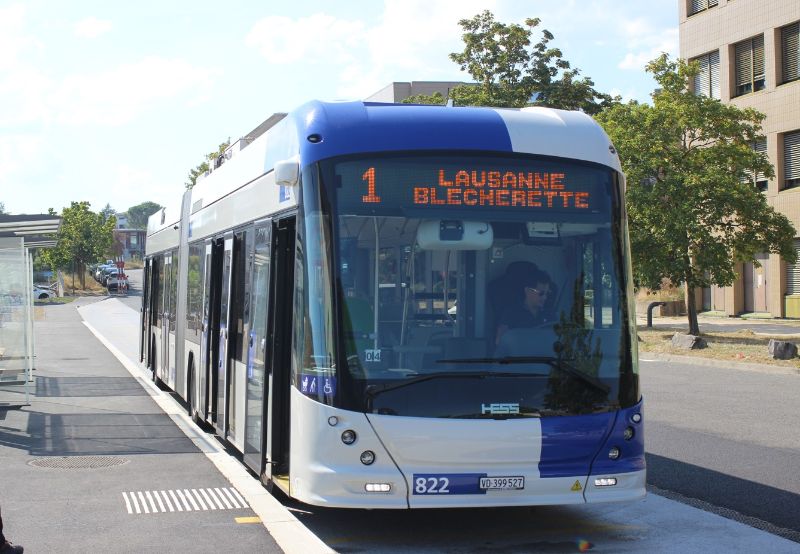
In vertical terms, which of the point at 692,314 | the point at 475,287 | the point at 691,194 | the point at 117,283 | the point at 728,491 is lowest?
the point at 728,491

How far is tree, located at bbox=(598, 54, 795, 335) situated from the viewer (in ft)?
98.3

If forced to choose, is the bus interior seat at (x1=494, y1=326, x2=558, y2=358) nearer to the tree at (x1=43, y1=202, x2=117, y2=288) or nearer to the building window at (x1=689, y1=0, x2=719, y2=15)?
the building window at (x1=689, y1=0, x2=719, y2=15)

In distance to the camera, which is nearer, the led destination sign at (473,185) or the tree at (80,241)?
the led destination sign at (473,185)

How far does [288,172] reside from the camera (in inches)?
316

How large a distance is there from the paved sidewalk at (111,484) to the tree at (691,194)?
660 inches

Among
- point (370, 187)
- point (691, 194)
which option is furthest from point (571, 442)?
point (691, 194)

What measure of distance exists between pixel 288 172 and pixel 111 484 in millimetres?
3729

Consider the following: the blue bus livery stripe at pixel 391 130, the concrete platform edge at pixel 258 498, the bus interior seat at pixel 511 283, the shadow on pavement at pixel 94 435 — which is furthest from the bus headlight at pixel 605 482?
the shadow on pavement at pixel 94 435

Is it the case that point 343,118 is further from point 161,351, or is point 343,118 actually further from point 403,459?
point 161,351

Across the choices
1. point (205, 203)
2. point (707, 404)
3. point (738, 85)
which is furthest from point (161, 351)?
point (738, 85)

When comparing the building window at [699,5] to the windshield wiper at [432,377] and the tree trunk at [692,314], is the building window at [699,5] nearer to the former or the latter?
the tree trunk at [692,314]

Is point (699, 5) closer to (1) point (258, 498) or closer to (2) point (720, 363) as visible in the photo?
(2) point (720, 363)

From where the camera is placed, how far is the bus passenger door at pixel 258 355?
9.11 metres

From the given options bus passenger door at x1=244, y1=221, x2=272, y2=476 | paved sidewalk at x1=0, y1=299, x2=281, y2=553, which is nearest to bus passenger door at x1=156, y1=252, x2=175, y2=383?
paved sidewalk at x1=0, y1=299, x2=281, y2=553
